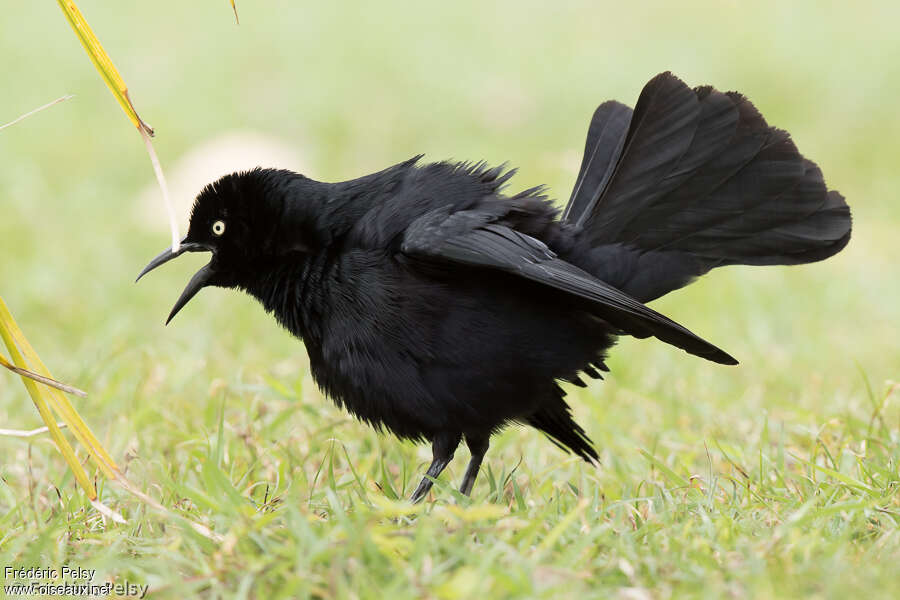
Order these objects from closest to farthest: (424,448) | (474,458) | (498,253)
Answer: (498,253) < (474,458) < (424,448)

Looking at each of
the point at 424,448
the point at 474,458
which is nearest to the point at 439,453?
the point at 474,458

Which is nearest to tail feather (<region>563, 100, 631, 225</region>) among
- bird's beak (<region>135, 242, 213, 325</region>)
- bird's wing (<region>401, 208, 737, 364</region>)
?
bird's wing (<region>401, 208, 737, 364</region>)

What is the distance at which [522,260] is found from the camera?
332 cm

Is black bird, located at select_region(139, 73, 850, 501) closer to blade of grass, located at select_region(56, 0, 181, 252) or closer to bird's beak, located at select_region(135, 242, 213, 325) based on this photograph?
bird's beak, located at select_region(135, 242, 213, 325)

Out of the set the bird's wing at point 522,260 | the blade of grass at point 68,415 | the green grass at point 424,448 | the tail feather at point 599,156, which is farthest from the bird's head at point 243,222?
the tail feather at point 599,156

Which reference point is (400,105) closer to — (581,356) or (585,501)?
(581,356)

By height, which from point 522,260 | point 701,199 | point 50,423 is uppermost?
point 701,199

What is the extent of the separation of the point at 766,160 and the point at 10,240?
5.95 meters

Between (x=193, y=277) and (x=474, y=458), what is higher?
(x=193, y=277)

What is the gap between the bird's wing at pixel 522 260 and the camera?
3287 mm

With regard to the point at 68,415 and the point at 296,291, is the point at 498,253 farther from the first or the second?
the point at 68,415

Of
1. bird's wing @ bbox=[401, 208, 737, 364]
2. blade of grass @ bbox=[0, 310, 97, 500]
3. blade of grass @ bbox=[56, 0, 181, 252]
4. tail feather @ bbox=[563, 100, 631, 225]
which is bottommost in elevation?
blade of grass @ bbox=[0, 310, 97, 500]

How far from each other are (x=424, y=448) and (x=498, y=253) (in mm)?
1585

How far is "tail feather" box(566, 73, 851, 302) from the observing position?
12.1 feet
